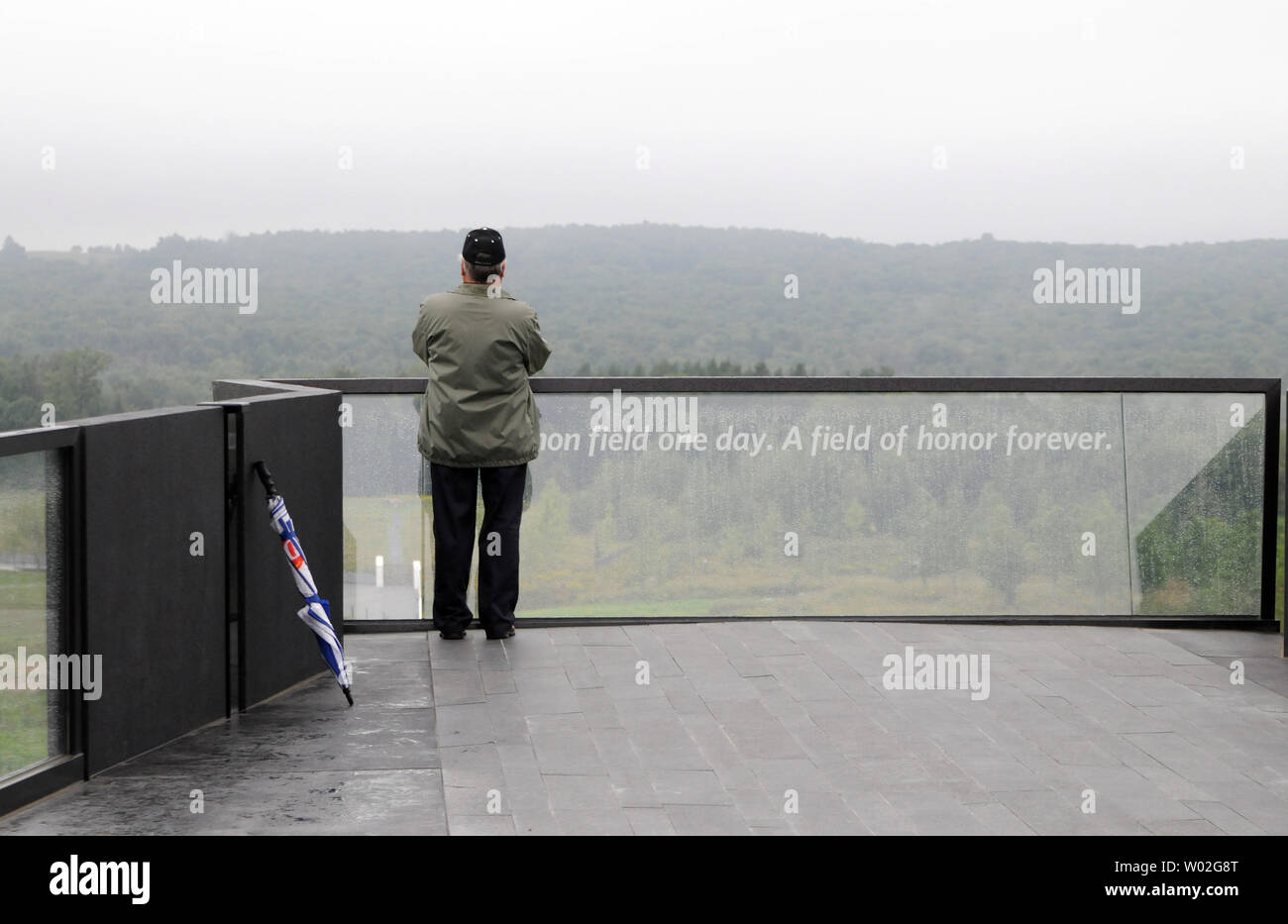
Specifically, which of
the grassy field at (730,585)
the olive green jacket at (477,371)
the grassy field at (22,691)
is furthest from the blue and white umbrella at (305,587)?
the grassy field at (730,585)

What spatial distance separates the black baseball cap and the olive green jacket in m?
0.13

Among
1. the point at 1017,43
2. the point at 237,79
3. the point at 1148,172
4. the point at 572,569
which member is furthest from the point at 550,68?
the point at 572,569

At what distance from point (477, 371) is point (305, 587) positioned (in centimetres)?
153

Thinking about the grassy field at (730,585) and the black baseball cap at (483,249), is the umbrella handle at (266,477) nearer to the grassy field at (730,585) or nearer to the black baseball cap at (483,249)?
the black baseball cap at (483,249)

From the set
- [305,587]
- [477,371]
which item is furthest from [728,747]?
[477,371]

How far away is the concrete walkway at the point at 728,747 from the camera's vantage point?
448cm

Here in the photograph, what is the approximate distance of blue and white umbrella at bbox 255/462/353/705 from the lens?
577 centimetres

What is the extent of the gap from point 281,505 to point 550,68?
3023 inches

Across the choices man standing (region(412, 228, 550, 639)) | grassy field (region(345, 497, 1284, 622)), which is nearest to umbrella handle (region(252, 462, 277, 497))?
man standing (region(412, 228, 550, 639))

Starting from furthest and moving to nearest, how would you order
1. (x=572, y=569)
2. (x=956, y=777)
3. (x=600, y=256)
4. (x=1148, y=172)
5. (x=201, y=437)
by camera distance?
(x=1148, y=172) < (x=600, y=256) < (x=572, y=569) < (x=201, y=437) < (x=956, y=777)

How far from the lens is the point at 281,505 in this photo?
5781mm

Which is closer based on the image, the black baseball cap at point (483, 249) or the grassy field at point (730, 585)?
the black baseball cap at point (483, 249)

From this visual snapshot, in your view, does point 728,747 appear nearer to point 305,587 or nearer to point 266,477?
point 305,587
